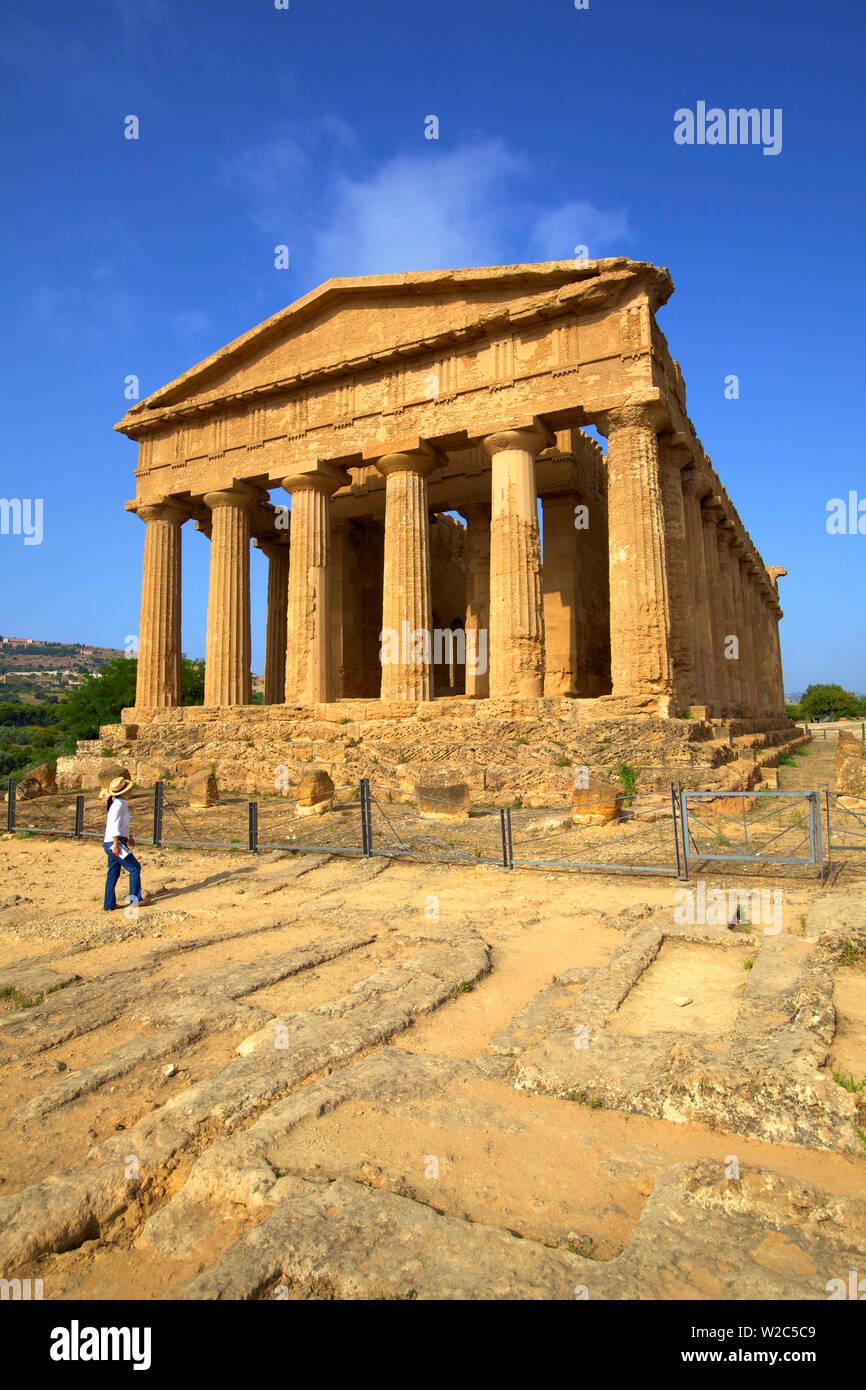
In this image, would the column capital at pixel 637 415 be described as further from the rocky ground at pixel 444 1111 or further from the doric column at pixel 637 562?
the rocky ground at pixel 444 1111

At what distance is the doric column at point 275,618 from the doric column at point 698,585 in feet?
42.9

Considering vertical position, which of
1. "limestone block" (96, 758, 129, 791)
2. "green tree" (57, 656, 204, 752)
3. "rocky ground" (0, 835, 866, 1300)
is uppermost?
"green tree" (57, 656, 204, 752)

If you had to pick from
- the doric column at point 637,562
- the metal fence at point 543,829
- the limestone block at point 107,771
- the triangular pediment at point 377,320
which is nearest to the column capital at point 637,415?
the doric column at point 637,562

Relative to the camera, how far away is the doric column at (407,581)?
1678cm

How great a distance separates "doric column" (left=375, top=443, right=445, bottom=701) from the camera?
55.1 feet

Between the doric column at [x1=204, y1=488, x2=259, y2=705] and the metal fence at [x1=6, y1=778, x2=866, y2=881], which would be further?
the doric column at [x1=204, y1=488, x2=259, y2=705]

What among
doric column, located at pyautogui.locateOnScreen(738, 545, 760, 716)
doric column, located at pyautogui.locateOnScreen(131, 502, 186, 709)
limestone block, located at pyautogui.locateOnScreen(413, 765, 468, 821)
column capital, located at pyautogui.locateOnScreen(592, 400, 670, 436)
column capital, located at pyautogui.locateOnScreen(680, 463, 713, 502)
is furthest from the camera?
doric column, located at pyautogui.locateOnScreen(738, 545, 760, 716)

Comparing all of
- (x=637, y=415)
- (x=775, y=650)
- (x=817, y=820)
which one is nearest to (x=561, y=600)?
(x=637, y=415)

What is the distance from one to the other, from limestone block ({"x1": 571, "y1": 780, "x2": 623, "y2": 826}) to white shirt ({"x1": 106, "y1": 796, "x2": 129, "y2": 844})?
6045mm

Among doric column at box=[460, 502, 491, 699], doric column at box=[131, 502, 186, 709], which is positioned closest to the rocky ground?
doric column at box=[460, 502, 491, 699]

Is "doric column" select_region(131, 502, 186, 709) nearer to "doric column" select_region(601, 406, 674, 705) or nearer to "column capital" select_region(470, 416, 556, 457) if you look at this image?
"column capital" select_region(470, 416, 556, 457)

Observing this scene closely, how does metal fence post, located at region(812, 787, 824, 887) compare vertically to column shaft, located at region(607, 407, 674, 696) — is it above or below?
below

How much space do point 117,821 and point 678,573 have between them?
1328 cm
